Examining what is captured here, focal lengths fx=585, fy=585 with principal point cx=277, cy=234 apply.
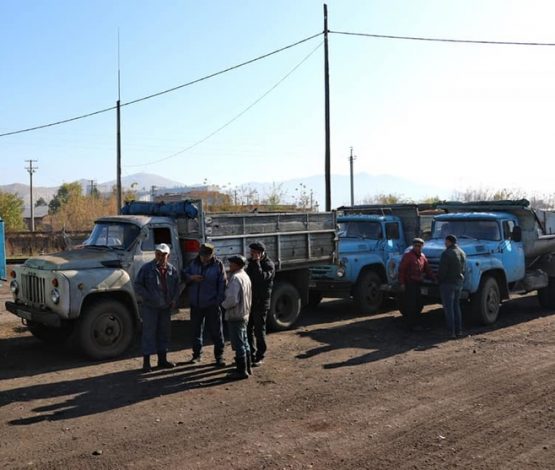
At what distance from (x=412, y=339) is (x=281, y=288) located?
254cm

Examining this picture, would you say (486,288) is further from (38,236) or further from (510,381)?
(38,236)

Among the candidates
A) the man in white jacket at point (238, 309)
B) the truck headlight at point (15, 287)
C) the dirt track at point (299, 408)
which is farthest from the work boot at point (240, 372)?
the truck headlight at point (15, 287)

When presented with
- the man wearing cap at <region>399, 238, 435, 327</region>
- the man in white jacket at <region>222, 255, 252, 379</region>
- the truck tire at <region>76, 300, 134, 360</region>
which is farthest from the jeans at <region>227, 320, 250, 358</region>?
the man wearing cap at <region>399, 238, 435, 327</region>

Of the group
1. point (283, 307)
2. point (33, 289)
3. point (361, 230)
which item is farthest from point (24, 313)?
point (361, 230)

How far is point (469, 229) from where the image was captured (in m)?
12.5

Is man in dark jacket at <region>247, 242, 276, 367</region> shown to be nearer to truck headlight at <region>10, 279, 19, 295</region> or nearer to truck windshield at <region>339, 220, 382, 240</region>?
truck headlight at <region>10, 279, 19, 295</region>

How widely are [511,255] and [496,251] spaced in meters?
0.60

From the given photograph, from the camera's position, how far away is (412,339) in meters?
10.3

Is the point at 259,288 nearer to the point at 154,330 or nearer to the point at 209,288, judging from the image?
the point at 209,288

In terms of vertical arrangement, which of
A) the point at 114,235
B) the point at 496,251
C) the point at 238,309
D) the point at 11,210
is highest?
the point at 11,210

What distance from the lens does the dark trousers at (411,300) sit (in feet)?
35.3

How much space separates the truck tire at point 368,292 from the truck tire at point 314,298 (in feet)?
3.02

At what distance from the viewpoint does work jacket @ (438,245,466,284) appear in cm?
1021

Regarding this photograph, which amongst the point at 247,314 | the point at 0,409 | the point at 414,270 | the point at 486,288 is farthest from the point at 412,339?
the point at 0,409
